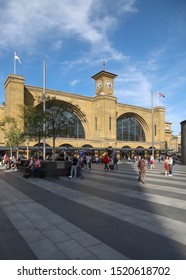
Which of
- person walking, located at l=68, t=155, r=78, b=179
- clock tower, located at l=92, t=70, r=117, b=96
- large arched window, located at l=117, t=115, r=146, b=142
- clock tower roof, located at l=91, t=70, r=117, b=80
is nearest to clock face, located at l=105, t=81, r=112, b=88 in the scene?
clock tower, located at l=92, t=70, r=117, b=96

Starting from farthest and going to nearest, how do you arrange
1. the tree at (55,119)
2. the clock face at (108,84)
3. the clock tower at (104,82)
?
the clock face at (108,84)
the clock tower at (104,82)
the tree at (55,119)

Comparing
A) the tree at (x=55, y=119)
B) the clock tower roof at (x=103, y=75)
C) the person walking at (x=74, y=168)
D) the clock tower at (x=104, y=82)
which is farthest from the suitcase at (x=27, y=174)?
the clock tower roof at (x=103, y=75)

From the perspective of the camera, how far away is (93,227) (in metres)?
4.97

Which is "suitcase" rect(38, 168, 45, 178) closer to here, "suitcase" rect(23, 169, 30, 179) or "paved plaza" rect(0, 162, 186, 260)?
"suitcase" rect(23, 169, 30, 179)

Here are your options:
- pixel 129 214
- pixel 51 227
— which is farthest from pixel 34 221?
pixel 129 214

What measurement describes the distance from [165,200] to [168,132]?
76.0 meters

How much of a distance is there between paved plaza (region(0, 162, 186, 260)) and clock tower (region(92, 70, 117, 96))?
157 feet

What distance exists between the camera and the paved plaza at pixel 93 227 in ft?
12.2

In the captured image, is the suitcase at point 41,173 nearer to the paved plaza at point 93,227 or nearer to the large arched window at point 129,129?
the paved plaza at point 93,227

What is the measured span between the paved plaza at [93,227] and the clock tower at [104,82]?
47.7m

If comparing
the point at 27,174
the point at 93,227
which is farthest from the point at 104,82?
the point at 93,227

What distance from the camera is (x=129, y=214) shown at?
5996 millimetres

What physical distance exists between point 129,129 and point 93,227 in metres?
58.6
